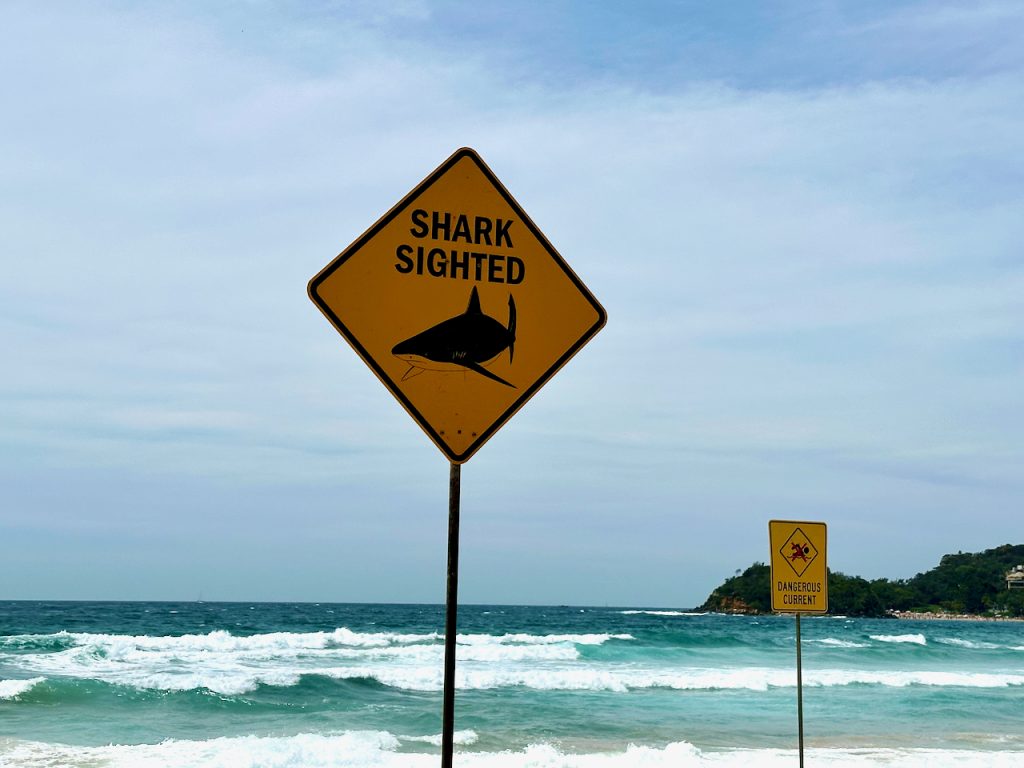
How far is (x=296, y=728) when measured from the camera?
17.4 metres

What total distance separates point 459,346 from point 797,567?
20.6ft

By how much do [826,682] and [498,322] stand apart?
27297mm

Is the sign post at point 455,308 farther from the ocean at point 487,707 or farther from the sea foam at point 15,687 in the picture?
the sea foam at point 15,687

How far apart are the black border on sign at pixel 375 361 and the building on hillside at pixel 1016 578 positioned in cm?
15490

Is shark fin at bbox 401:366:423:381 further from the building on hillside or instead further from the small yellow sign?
the building on hillside

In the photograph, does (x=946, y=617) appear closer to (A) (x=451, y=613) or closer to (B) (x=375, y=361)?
(A) (x=451, y=613)

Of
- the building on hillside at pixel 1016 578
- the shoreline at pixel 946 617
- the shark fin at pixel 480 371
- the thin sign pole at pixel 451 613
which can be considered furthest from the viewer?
the building on hillside at pixel 1016 578

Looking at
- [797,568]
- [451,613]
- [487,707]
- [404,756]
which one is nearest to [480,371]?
[451,613]

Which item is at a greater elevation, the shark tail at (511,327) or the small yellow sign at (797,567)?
the shark tail at (511,327)

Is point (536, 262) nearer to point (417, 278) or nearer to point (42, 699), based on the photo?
point (417, 278)

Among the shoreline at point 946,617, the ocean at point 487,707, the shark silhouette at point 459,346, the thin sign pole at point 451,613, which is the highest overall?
the shark silhouette at point 459,346

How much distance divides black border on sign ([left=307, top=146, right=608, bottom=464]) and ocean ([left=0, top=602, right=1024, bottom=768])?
39.1 feet

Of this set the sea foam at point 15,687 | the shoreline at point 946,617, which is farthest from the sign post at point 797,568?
the shoreline at point 946,617

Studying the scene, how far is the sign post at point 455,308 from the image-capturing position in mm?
3117
